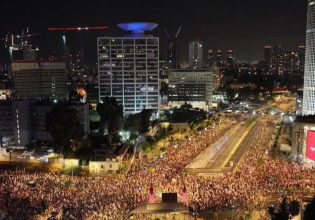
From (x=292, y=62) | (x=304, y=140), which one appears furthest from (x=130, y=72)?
(x=292, y=62)

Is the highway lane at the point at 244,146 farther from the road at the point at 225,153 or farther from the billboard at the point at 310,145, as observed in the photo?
the billboard at the point at 310,145

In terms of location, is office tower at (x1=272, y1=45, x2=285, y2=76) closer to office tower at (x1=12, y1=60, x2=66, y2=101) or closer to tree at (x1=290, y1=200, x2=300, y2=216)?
office tower at (x1=12, y1=60, x2=66, y2=101)

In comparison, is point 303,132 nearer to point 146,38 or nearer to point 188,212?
point 188,212

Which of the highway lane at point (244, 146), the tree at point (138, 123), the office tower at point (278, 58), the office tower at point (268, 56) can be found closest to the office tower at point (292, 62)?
the office tower at point (278, 58)

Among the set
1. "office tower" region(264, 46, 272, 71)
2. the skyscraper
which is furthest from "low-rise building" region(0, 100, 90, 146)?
"office tower" region(264, 46, 272, 71)

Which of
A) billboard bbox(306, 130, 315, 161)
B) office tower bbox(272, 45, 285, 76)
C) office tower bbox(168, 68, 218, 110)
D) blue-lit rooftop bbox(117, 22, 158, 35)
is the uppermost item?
office tower bbox(272, 45, 285, 76)

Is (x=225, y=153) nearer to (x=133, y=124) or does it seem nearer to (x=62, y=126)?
(x=133, y=124)
